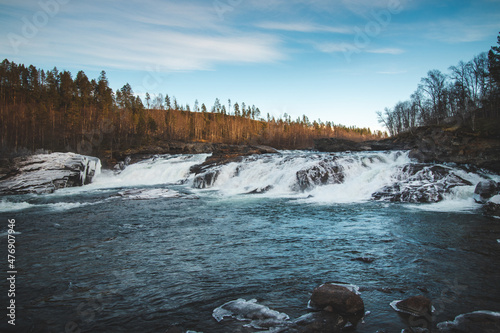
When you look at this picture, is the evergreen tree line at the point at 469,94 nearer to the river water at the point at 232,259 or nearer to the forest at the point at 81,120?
the river water at the point at 232,259

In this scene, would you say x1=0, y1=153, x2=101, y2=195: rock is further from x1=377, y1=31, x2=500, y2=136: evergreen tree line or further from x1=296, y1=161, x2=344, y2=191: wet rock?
x1=377, y1=31, x2=500, y2=136: evergreen tree line

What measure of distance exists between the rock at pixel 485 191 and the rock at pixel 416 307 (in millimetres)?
11908

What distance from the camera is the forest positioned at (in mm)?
57000

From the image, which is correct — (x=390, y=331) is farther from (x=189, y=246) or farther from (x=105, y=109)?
(x=105, y=109)

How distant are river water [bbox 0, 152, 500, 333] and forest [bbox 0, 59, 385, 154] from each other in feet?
151

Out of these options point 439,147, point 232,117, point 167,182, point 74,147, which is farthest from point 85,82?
point 439,147

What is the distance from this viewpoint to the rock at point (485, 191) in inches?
521

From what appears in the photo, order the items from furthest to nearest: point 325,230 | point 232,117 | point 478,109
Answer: point 232,117, point 478,109, point 325,230

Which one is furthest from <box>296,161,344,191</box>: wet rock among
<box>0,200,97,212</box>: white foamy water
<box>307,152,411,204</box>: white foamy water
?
<box>0,200,97,212</box>: white foamy water

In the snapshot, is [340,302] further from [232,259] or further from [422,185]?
[422,185]

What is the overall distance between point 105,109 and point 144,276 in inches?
2889

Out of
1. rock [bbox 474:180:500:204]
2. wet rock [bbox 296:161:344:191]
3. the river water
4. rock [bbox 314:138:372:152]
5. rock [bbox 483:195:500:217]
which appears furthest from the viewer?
rock [bbox 314:138:372:152]

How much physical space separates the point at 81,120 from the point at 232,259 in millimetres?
67824

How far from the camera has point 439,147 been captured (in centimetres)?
1909
